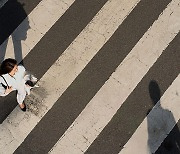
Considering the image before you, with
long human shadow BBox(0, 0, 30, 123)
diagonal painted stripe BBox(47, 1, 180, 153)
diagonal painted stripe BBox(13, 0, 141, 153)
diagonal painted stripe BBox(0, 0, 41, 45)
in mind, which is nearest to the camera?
diagonal painted stripe BBox(47, 1, 180, 153)

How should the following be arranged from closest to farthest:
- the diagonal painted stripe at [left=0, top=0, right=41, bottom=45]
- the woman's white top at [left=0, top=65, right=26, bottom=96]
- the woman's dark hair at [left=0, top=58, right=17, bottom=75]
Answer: the woman's dark hair at [left=0, top=58, right=17, bottom=75] < the woman's white top at [left=0, top=65, right=26, bottom=96] < the diagonal painted stripe at [left=0, top=0, right=41, bottom=45]

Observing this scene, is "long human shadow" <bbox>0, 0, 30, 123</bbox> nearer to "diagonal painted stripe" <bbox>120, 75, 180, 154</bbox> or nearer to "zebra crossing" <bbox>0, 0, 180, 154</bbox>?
"zebra crossing" <bbox>0, 0, 180, 154</bbox>

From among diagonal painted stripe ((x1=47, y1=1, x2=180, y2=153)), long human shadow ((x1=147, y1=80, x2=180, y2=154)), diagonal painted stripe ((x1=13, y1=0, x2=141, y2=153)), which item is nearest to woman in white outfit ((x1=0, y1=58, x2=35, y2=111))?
diagonal painted stripe ((x1=13, y1=0, x2=141, y2=153))

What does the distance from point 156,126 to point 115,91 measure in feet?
3.54

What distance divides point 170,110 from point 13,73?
3240 millimetres

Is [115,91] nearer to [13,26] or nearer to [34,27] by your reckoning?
[34,27]

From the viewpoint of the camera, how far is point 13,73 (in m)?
6.28

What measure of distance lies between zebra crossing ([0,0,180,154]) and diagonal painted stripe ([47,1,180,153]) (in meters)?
0.02

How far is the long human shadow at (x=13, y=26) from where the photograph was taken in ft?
26.1

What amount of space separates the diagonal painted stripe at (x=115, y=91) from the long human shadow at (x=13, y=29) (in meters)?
1.41

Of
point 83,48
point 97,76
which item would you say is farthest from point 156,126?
point 83,48

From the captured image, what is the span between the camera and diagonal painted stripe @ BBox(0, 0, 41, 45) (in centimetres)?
806

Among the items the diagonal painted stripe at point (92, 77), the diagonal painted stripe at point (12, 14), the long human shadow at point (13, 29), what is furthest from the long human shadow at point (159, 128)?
the diagonal painted stripe at point (12, 14)

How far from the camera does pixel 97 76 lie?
25.5ft
